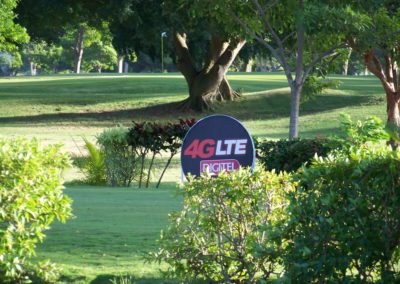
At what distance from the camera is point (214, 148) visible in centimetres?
1100

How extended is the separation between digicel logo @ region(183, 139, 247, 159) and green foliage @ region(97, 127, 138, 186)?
5.37 metres

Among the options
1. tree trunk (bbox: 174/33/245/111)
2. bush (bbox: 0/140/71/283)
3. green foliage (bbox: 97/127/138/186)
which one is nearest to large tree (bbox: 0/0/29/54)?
tree trunk (bbox: 174/33/245/111)

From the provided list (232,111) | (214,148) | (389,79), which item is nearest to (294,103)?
(389,79)

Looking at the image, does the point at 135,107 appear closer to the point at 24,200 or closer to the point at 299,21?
the point at 299,21

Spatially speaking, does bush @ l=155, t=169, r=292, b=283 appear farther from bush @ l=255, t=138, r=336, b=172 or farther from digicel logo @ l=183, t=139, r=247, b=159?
bush @ l=255, t=138, r=336, b=172

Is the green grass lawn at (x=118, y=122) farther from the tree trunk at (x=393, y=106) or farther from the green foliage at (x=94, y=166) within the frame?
the tree trunk at (x=393, y=106)

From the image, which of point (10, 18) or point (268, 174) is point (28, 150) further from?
point (10, 18)

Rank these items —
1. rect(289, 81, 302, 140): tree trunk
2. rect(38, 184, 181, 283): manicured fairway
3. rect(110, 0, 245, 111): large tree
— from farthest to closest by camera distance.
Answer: rect(110, 0, 245, 111): large tree < rect(289, 81, 302, 140): tree trunk < rect(38, 184, 181, 283): manicured fairway

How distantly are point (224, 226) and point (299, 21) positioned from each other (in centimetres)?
1054

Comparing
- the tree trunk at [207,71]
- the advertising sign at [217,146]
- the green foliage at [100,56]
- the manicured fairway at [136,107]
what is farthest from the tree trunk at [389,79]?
the green foliage at [100,56]

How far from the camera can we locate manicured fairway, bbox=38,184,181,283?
702 cm

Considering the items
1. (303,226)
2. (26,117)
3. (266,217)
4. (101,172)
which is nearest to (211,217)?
(266,217)

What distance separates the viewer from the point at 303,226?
206 inches

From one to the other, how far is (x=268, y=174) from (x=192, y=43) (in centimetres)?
3606
